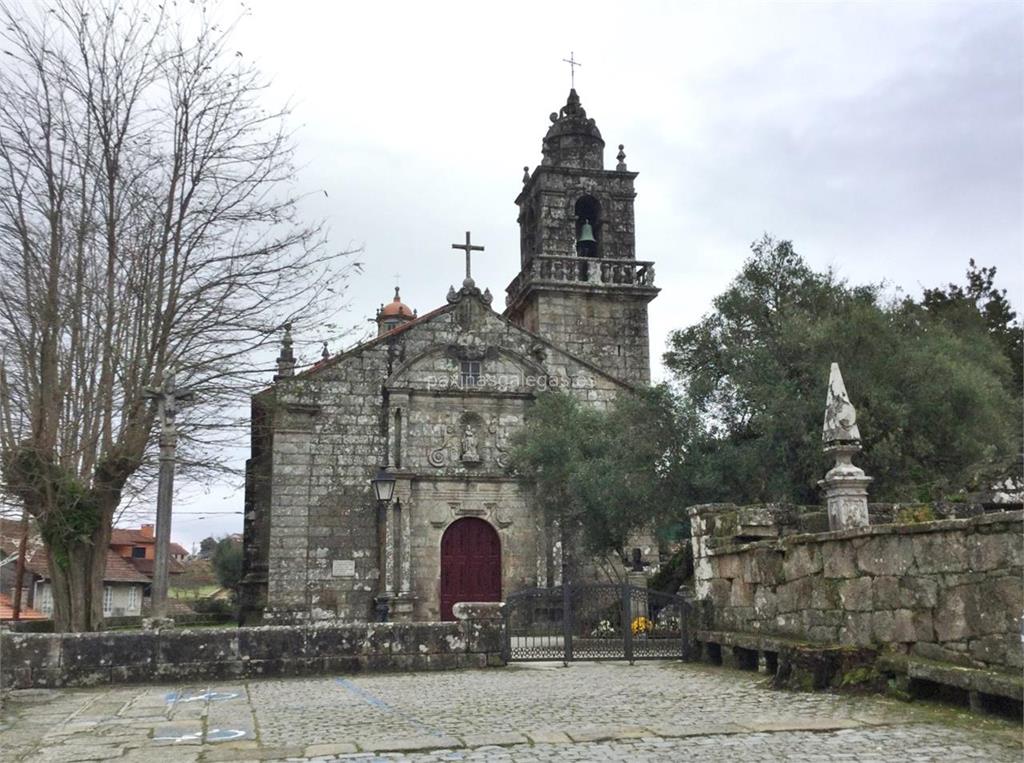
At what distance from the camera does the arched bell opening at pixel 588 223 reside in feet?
94.6

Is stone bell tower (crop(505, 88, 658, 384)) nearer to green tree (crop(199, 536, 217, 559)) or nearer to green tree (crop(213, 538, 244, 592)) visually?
green tree (crop(213, 538, 244, 592))

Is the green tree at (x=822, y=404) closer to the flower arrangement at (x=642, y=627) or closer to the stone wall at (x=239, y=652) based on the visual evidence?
the flower arrangement at (x=642, y=627)

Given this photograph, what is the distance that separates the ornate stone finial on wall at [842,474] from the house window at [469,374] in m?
13.4

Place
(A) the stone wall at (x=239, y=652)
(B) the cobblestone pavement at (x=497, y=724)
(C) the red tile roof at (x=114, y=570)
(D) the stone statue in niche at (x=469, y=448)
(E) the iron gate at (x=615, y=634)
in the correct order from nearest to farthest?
(B) the cobblestone pavement at (x=497, y=724) < (A) the stone wall at (x=239, y=652) < (E) the iron gate at (x=615, y=634) < (D) the stone statue in niche at (x=469, y=448) < (C) the red tile roof at (x=114, y=570)

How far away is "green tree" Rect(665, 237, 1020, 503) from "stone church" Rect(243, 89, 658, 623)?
5471 millimetres

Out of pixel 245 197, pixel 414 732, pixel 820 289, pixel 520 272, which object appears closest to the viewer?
pixel 414 732

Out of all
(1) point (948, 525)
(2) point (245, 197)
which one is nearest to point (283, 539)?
(2) point (245, 197)

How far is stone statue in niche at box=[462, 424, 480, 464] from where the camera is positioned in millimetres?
23812

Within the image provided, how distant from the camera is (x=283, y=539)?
73.6 ft

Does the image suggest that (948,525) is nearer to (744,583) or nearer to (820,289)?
(744,583)

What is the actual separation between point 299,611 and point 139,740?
1551 cm

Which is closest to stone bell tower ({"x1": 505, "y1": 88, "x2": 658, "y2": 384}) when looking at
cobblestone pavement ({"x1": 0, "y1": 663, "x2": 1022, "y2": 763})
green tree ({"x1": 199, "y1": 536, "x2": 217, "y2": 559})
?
cobblestone pavement ({"x1": 0, "y1": 663, "x2": 1022, "y2": 763})

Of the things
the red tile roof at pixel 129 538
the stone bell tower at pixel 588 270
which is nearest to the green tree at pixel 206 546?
the red tile roof at pixel 129 538

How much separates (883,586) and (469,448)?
15903 mm
